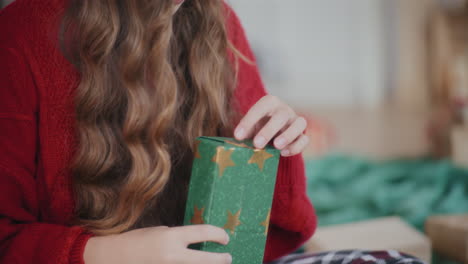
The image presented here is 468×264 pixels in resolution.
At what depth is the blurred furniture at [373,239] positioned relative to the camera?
3.73 feet

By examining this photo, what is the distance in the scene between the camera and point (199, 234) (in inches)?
22.2

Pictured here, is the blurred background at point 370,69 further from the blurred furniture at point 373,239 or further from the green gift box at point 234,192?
the green gift box at point 234,192

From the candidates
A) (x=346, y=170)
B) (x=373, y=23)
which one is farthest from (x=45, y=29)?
(x=373, y=23)

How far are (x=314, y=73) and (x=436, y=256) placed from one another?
6.10 feet

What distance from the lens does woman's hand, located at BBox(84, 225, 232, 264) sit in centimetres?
56

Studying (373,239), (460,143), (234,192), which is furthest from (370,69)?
(234,192)

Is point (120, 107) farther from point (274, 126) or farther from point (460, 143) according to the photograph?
point (460, 143)

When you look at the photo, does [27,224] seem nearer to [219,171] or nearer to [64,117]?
[64,117]

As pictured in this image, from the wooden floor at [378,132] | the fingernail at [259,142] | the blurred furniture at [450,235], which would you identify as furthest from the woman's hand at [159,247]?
the wooden floor at [378,132]

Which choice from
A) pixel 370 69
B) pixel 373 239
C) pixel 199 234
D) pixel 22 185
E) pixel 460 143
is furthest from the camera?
pixel 370 69

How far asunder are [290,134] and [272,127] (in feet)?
0.12

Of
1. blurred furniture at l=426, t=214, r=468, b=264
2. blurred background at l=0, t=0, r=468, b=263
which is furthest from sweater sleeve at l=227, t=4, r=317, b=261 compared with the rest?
blurred background at l=0, t=0, r=468, b=263

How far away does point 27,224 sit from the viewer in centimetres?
65

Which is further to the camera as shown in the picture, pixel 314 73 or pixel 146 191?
pixel 314 73
